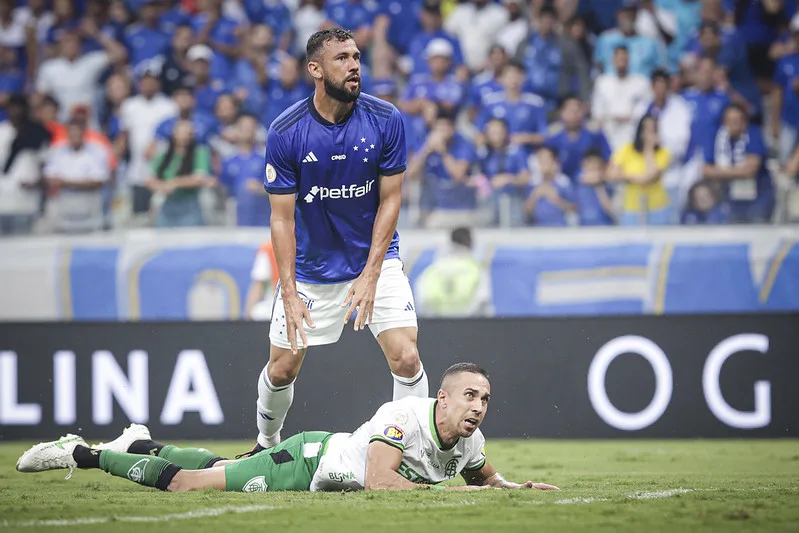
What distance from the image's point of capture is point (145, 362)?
1036 cm

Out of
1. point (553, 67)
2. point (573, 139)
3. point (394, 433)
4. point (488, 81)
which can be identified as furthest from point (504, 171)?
point (394, 433)

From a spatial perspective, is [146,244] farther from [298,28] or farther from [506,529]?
[506,529]

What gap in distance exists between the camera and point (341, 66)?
658 centimetres

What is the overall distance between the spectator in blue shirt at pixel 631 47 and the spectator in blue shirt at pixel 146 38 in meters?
5.21

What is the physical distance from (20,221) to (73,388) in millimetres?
2283

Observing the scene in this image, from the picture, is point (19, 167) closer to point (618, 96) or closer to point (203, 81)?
point (203, 81)

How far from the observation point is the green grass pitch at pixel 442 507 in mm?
5078

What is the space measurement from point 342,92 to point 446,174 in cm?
515

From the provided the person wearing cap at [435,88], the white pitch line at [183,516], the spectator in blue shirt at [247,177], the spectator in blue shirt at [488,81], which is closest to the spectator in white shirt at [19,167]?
the spectator in blue shirt at [247,177]

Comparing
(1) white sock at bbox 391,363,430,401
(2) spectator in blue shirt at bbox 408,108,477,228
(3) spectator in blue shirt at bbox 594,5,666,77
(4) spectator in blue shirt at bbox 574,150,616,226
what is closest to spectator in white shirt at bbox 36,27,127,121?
(2) spectator in blue shirt at bbox 408,108,477,228

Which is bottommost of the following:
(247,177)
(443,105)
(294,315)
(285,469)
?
(285,469)

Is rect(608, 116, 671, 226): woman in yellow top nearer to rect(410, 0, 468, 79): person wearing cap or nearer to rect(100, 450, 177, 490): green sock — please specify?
rect(410, 0, 468, 79): person wearing cap

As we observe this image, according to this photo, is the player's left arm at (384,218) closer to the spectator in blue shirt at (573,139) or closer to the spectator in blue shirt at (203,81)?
the spectator in blue shirt at (573,139)

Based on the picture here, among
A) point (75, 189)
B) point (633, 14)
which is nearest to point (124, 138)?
point (75, 189)
